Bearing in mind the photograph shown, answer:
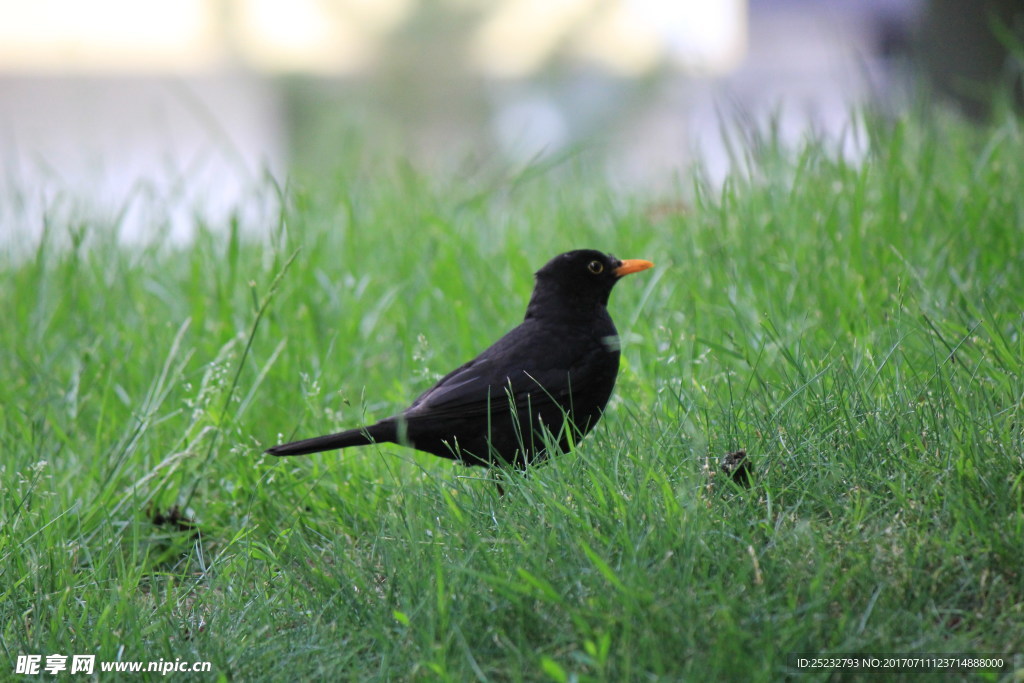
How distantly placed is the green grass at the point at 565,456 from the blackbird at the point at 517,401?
0.14 metres

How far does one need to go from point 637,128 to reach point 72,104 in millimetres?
14989

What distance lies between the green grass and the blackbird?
14 centimetres

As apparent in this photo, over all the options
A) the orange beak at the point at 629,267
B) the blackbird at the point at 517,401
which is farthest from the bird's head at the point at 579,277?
the blackbird at the point at 517,401

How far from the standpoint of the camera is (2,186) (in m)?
5.53

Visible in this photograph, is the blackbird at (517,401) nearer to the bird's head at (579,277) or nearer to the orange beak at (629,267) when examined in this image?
the bird's head at (579,277)

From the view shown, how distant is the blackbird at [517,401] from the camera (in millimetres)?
2873

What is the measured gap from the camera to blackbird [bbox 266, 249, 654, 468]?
2873mm

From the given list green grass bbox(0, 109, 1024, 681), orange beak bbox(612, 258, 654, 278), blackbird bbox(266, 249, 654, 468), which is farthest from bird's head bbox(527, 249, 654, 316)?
green grass bbox(0, 109, 1024, 681)

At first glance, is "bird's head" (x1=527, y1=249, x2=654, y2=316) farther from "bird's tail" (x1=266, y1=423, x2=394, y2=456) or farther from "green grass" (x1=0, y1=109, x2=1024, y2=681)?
"bird's tail" (x1=266, y1=423, x2=394, y2=456)

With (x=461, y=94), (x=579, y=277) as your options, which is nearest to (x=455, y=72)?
(x=461, y=94)

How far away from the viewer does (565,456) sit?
260 centimetres

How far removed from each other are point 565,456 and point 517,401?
0.37 m

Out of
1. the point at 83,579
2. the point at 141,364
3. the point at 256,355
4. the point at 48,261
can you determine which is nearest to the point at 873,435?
the point at 83,579

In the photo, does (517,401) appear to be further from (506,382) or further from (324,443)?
(324,443)
